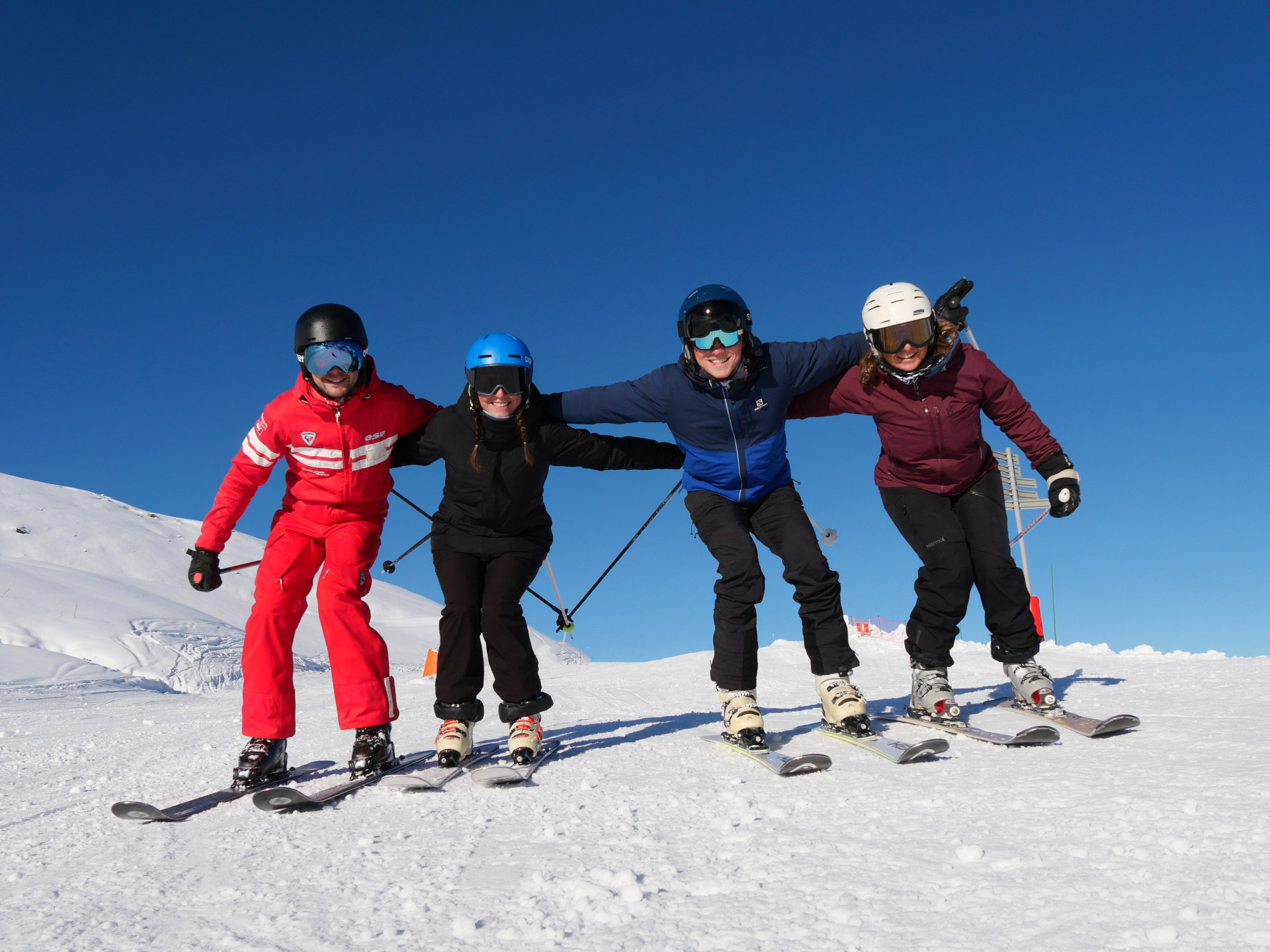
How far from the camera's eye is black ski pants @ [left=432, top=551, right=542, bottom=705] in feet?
13.0

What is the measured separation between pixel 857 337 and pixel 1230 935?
3455 millimetres

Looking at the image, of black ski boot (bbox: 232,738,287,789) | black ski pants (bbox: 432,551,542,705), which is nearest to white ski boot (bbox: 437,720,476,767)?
black ski pants (bbox: 432,551,542,705)

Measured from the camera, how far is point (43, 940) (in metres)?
1.80

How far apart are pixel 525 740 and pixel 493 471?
1306 millimetres

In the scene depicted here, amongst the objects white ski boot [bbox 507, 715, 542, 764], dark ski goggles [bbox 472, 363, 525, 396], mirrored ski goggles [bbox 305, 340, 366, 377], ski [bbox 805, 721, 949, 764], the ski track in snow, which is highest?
mirrored ski goggles [bbox 305, 340, 366, 377]

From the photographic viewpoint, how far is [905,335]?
4316mm

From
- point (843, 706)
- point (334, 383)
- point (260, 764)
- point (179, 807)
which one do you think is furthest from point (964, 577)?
point (179, 807)

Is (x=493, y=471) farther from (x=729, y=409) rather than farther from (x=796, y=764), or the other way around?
(x=796, y=764)

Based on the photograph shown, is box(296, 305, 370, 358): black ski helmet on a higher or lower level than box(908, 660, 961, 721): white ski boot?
higher

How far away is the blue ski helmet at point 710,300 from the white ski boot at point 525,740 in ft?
6.59

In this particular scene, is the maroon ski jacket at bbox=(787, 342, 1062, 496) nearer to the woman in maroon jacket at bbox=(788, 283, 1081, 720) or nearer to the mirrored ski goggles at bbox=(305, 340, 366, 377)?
the woman in maroon jacket at bbox=(788, 283, 1081, 720)

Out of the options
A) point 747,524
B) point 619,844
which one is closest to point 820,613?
point 747,524

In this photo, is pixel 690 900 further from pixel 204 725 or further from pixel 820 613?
pixel 204 725

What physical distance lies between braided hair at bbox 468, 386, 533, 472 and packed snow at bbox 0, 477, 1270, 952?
58.9 inches
